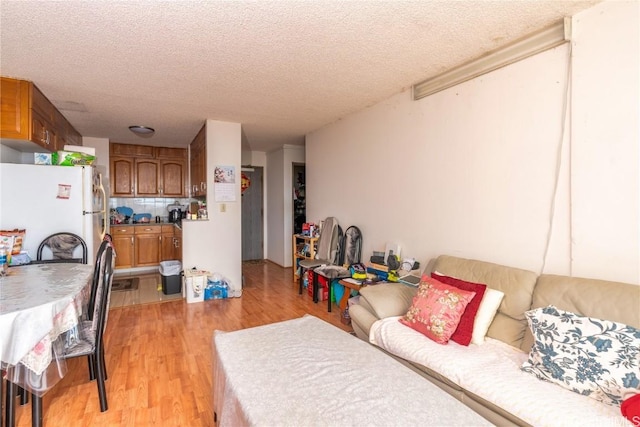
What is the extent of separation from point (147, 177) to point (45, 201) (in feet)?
9.74

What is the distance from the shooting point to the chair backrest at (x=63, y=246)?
2.84 m

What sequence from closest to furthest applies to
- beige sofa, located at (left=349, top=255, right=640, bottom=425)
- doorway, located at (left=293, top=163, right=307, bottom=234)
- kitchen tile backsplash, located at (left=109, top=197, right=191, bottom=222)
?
beige sofa, located at (left=349, top=255, right=640, bottom=425)
kitchen tile backsplash, located at (left=109, top=197, right=191, bottom=222)
doorway, located at (left=293, top=163, right=307, bottom=234)

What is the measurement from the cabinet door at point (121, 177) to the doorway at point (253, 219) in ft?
6.71

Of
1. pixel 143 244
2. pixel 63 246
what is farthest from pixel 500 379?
pixel 143 244

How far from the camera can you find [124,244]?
17.4 ft

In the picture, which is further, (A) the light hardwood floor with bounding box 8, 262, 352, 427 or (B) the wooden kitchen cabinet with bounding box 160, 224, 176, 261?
(B) the wooden kitchen cabinet with bounding box 160, 224, 176, 261

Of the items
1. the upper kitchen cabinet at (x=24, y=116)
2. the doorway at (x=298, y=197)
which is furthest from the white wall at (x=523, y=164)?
the upper kitchen cabinet at (x=24, y=116)

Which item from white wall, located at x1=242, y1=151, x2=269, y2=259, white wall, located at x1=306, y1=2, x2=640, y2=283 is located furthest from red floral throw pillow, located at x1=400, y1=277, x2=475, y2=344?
white wall, located at x1=242, y1=151, x2=269, y2=259

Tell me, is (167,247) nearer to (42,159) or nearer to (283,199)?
(283,199)

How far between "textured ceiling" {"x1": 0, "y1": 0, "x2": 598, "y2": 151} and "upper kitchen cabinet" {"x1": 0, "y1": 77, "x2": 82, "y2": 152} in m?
0.13

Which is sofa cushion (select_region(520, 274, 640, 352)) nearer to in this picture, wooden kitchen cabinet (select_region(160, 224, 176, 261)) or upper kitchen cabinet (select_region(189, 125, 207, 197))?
upper kitchen cabinet (select_region(189, 125, 207, 197))

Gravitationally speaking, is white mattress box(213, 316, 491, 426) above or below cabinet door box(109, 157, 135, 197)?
below

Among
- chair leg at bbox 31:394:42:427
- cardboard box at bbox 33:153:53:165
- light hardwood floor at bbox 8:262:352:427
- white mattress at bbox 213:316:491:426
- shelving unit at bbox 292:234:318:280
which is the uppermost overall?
cardboard box at bbox 33:153:53:165

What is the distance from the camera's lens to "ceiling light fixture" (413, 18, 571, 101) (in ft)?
6.25
